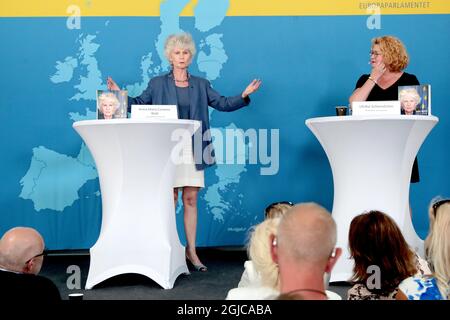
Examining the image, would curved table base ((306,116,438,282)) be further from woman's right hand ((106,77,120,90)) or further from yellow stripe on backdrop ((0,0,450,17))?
yellow stripe on backdrop ((0,0,450,17))

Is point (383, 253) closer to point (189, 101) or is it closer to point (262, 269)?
point (262, 269)

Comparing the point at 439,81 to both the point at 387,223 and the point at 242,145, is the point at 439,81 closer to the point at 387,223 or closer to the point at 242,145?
the point at 242,145

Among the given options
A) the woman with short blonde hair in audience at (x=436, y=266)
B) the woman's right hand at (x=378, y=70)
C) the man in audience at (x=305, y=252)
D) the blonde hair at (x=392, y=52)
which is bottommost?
the woman with short blonde hair in audience at (x=436, y=266)

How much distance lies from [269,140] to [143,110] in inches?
64.3

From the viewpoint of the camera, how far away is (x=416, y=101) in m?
3.79

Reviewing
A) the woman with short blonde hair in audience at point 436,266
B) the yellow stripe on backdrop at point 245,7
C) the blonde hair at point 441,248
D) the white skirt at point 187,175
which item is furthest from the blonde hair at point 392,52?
the blonde hair at point 441,248

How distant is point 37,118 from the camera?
5191 mm

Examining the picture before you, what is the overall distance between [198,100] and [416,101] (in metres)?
1.44

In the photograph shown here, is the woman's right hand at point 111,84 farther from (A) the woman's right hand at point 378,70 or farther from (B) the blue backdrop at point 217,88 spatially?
(A) the woman's right hand at point 378,70

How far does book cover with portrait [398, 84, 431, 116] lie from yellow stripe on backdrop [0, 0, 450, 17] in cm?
170

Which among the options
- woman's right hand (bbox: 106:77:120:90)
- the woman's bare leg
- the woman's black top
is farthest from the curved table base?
woman's right hand (bbox: 106:77:120:90)

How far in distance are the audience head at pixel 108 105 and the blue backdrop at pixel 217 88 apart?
1.37 metres

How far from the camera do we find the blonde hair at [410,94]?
3.79m
